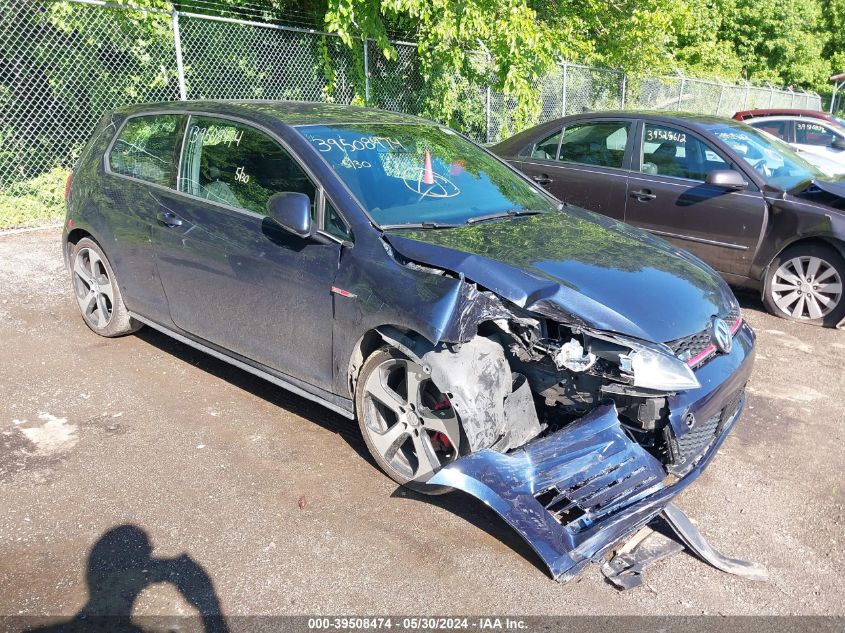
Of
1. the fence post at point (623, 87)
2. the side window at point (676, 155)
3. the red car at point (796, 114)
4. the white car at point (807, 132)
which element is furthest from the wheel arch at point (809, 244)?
the fence post at point (623, 87)

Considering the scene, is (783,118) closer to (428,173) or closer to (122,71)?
(122,71)

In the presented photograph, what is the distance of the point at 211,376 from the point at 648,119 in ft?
15.6

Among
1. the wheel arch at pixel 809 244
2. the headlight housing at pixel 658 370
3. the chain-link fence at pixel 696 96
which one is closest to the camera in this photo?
the headlight housing at pixel 658 370

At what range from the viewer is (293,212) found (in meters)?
3.53

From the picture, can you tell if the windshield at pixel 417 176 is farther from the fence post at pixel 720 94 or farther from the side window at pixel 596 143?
the fence post at pixel 720 94

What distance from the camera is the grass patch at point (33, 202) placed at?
8.35 m

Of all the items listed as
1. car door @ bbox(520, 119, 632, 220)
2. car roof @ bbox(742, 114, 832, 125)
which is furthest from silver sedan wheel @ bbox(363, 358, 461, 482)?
car roof @ bbox(742, 114, 832, 125)

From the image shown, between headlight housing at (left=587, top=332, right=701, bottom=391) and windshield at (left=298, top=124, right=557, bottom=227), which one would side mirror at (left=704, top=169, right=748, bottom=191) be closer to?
windshield at (left=298, top=124, right=557, bottom=227)

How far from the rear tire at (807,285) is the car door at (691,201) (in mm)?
268

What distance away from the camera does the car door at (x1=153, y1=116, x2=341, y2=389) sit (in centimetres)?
368

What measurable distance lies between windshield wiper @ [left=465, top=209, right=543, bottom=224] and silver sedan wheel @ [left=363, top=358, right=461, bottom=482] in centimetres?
99

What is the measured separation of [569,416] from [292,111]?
8.04 feet

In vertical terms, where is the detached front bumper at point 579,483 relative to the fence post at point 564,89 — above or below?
below

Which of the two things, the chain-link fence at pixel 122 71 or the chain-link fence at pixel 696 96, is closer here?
the chain-link fence at pixel 122 71
